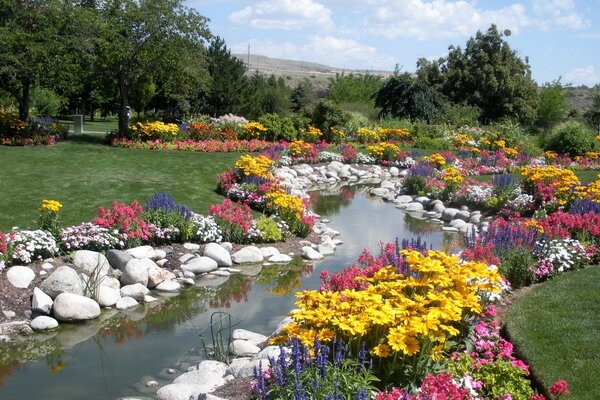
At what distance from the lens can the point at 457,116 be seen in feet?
108

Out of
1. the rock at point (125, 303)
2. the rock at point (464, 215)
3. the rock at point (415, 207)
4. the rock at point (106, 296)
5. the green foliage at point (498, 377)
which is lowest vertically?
the rock at point (125, 303)

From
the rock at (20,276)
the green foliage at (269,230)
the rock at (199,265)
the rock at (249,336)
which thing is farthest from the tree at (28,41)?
the rock at (249,336)

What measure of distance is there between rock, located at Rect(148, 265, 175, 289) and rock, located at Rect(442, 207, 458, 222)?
7.99 meters

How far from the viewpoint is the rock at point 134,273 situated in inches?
343

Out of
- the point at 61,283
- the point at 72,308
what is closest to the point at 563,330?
the point at 72,308

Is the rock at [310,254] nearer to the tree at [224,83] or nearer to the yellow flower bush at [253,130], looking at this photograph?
the yellow flower bush at [253,130]

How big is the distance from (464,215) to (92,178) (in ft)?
29.4

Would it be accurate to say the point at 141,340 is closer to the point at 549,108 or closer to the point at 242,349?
the point at 242,349

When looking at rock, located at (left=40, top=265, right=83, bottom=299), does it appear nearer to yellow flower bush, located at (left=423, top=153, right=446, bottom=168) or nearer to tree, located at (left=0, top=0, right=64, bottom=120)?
tree, located at (left=0, top=0, right=64, bottom=120)

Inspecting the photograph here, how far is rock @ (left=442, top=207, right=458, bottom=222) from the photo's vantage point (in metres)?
14.8

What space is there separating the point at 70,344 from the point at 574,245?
7.20m

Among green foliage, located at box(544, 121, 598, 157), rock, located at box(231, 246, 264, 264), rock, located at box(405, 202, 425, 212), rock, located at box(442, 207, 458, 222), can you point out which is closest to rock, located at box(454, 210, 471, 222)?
rock, located at box(442, 207, 458, 222)

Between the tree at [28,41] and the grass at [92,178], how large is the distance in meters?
2.50

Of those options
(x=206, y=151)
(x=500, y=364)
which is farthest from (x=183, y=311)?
(x=206, y=151)
